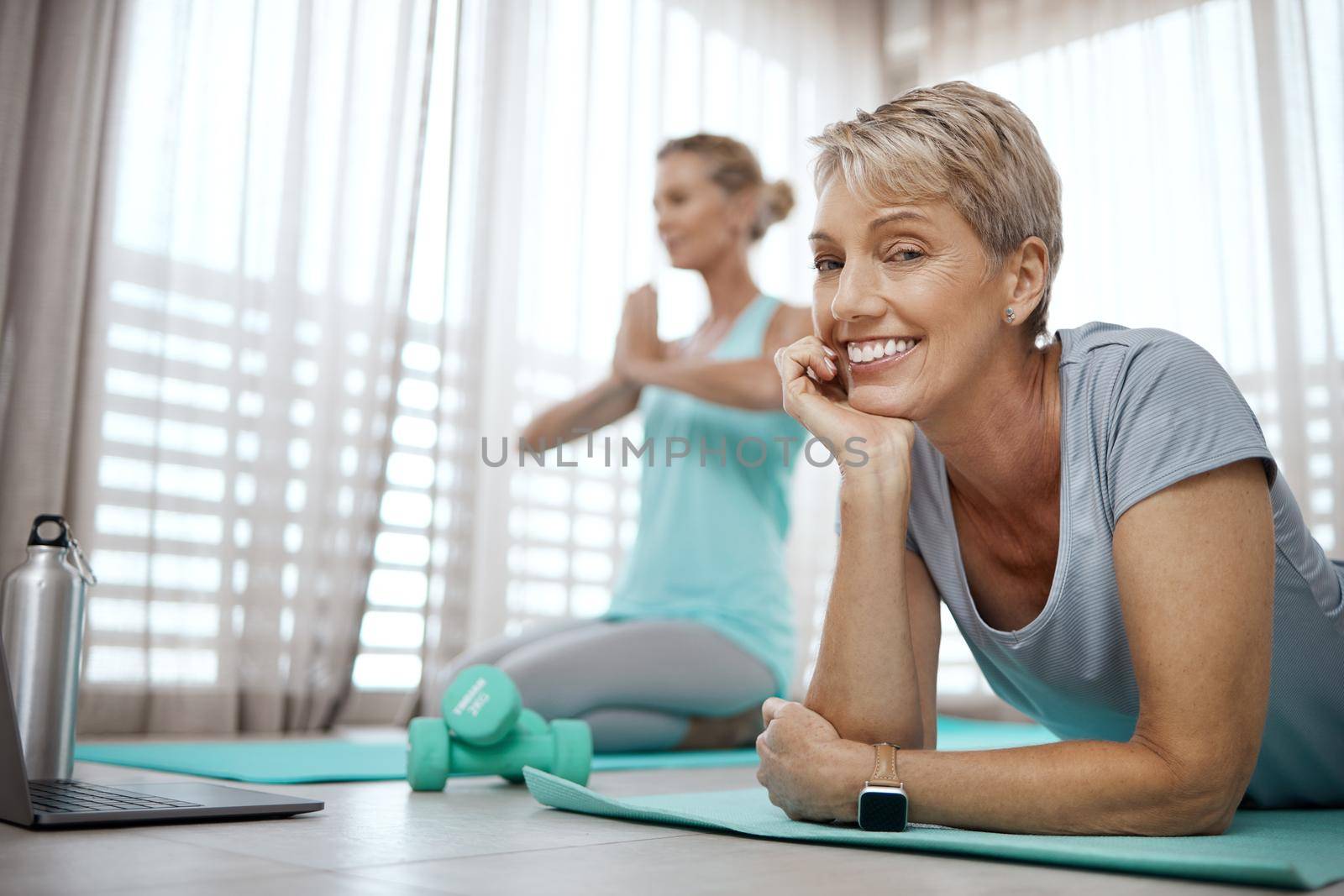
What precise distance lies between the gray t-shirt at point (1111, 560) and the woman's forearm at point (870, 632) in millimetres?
140

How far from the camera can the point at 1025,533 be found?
3.92 feet

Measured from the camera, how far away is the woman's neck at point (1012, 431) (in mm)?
1164

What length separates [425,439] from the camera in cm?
297

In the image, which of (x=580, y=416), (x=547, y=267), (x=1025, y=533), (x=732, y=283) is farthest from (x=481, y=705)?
(x=547, y=267)

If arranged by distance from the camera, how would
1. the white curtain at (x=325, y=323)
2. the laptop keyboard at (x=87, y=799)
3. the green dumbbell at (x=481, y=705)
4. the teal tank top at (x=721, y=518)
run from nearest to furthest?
the laptop keyboard at (x=87, y=799), the green dumbbell at (x=481, y=705), the teal tank top at (x=721, y=518), the white curtain at (x=325, y=323)

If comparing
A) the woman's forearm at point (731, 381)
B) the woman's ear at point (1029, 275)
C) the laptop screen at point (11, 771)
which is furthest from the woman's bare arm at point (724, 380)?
the laptop screen at point (11, 771)

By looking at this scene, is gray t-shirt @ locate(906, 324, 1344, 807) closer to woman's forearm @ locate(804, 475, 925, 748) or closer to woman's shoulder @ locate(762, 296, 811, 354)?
woman's forearm @ locate(804, 475, 925, 748)

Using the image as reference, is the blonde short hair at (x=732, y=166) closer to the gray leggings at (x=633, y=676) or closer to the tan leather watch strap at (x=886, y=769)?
the gray leggings at (x=633, y=676)

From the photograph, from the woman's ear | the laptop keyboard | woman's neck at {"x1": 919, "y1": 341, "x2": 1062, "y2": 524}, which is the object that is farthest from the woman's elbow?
the laptop keyboard

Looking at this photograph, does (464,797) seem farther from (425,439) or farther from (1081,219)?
(1081,219)

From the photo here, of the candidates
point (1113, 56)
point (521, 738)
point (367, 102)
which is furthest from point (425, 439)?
point (1113, 56)

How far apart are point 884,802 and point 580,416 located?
5.31ft

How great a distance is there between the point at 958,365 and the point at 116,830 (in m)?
0.89

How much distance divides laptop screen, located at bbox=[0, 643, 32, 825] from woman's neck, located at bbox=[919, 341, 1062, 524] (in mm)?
891
